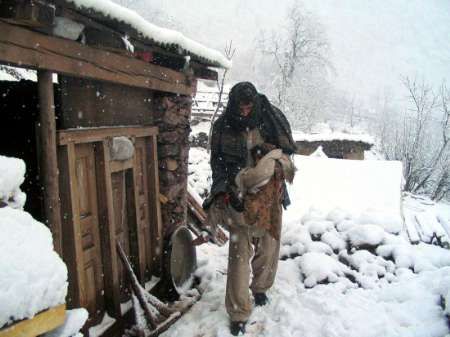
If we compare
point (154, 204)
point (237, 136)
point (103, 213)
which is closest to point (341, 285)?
point (237, 136)

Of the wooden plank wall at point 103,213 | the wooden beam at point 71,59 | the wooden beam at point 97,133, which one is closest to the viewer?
the wooden beam at point 71,59

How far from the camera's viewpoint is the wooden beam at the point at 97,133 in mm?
2900

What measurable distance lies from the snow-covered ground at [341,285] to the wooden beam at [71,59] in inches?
94.2

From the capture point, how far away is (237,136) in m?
3.57

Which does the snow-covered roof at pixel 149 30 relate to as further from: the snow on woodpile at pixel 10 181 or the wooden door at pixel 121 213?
the wooden door at pixel 121 213

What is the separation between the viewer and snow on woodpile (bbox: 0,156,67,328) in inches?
46.2

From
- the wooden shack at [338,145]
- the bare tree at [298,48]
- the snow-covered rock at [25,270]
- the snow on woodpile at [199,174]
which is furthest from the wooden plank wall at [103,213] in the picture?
the bare tree at [298,48]

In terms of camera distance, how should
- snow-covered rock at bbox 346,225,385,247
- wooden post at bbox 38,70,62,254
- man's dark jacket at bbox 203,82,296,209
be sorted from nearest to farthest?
1. wooden post at bbox 38,70,62,254
2. man's dark jacket at bbox 203,82,296,209
3. snow-covered rock at bbox 346,225,385,247

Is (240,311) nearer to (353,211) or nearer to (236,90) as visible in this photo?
(236,90)

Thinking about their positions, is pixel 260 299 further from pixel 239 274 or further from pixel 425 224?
pixel 425 224

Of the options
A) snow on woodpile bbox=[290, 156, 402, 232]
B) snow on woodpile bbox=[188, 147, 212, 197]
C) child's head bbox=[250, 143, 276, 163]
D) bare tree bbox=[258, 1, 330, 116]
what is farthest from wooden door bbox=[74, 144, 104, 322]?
bare tree bbox=[258, 1, 330, 116]

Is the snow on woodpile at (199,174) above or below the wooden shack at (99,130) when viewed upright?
below

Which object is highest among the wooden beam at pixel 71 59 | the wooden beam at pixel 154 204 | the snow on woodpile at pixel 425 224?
the wooden beam at pixel 71 59

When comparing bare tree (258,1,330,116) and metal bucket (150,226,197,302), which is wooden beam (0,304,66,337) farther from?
bare tree (258,1,330,116)
